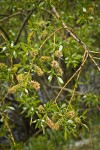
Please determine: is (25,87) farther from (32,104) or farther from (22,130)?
(22,130)

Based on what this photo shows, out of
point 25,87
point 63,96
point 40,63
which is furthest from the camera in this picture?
point 63,96

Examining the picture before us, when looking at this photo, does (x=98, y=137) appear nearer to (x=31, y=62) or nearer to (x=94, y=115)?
(x=94, y=115)

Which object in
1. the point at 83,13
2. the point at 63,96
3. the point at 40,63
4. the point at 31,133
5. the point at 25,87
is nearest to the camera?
the point at 25,87

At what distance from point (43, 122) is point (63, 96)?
14.1ft

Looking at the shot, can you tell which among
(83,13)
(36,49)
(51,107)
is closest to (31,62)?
(36,49)

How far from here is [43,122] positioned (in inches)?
73.5

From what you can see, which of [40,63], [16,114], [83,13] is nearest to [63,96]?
[16,114]

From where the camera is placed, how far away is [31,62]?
1.87 metres

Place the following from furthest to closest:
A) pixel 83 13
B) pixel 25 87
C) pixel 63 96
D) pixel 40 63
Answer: pixel 63 96, pixel 83 13, pixel 40 63, pixel 25 87

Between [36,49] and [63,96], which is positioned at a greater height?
[36,49]

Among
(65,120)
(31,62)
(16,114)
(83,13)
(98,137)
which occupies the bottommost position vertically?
(98,137)

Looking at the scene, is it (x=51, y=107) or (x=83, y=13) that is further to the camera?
(x=83, y=13)

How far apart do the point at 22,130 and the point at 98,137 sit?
75.6 inches

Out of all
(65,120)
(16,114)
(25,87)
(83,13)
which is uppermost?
(83,13)
